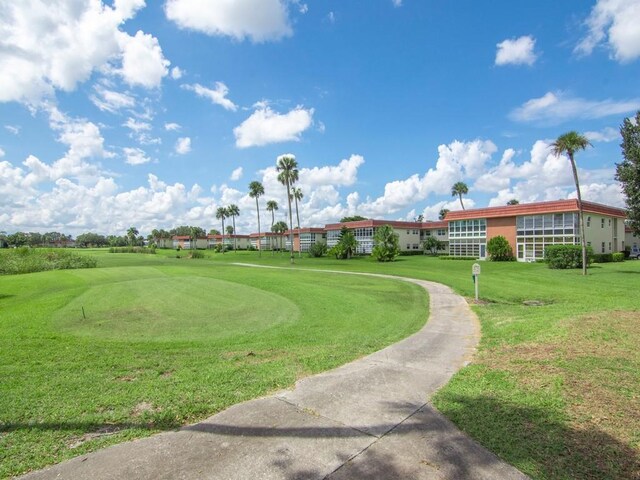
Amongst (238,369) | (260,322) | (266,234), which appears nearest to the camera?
(238,369)

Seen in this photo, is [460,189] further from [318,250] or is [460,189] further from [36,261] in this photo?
[36,261]

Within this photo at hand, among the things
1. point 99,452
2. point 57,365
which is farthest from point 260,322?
point 99,452

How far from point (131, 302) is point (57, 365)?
26.2 feet

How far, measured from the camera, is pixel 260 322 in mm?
11688

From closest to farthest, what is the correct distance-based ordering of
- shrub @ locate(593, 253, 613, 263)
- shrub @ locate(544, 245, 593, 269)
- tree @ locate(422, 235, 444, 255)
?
shrub @ locate(544, 245, 593, 269)
shrub @ locate(593, 253, 613, 263)
tree @ locate(422, 235, 444, 255)

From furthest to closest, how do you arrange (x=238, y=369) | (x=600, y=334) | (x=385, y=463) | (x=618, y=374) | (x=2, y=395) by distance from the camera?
(x=600, y=334), (x=238, y=369), (x=618, y=374), (x=2, y=395), (x=385, y=463)

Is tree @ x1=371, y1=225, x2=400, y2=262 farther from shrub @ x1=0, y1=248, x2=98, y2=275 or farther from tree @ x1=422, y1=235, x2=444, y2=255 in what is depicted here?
shrub @ x1=0, y1=248, x2=98, y2=275

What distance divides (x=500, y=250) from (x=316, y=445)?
5053 cm

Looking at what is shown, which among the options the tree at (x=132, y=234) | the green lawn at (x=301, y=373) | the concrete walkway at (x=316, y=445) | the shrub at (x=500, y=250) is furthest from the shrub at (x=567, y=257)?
the tree at (x=132, y=234)

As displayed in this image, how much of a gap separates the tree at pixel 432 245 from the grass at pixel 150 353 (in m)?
55.5

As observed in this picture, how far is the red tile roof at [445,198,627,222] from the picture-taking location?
1690 inches

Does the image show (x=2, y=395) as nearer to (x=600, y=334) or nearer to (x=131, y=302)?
(x=131, y=302)

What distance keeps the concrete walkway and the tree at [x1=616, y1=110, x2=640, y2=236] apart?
30548 mm

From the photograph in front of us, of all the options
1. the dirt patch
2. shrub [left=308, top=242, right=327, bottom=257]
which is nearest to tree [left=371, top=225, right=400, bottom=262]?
shrub [left=308, top=242, right=327, bottom=257]
